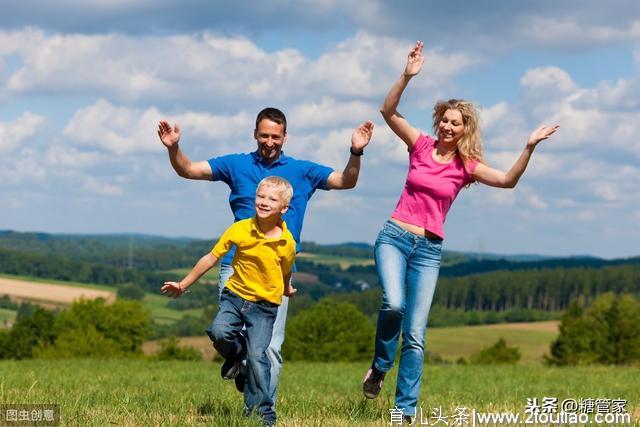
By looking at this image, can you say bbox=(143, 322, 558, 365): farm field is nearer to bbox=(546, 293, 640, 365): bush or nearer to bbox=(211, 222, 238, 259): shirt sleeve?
bbox=(546, 293, 640, 365): bush

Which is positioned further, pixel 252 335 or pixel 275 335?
pixel 275 335

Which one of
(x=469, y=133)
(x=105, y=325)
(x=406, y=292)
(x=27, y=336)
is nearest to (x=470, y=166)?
(x=469, y=133)

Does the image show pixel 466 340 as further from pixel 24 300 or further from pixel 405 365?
pixel 405 365

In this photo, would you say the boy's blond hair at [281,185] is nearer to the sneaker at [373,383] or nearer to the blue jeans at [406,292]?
the blue jeans at [406,292]

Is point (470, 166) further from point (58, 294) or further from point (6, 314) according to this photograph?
point (58, 294)

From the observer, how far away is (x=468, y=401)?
1069 cm

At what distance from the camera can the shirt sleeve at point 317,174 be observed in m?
8.02

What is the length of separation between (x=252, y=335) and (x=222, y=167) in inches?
65.6

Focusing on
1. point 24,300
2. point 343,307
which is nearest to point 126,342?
point 343,307

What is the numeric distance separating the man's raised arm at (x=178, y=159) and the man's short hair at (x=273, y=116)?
0.74 m

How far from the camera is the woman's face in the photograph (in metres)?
7.93

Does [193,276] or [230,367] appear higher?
[193,276]

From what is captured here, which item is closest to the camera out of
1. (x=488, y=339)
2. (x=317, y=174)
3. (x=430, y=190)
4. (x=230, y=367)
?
(x=230, y=367)

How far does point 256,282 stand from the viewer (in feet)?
23.9
